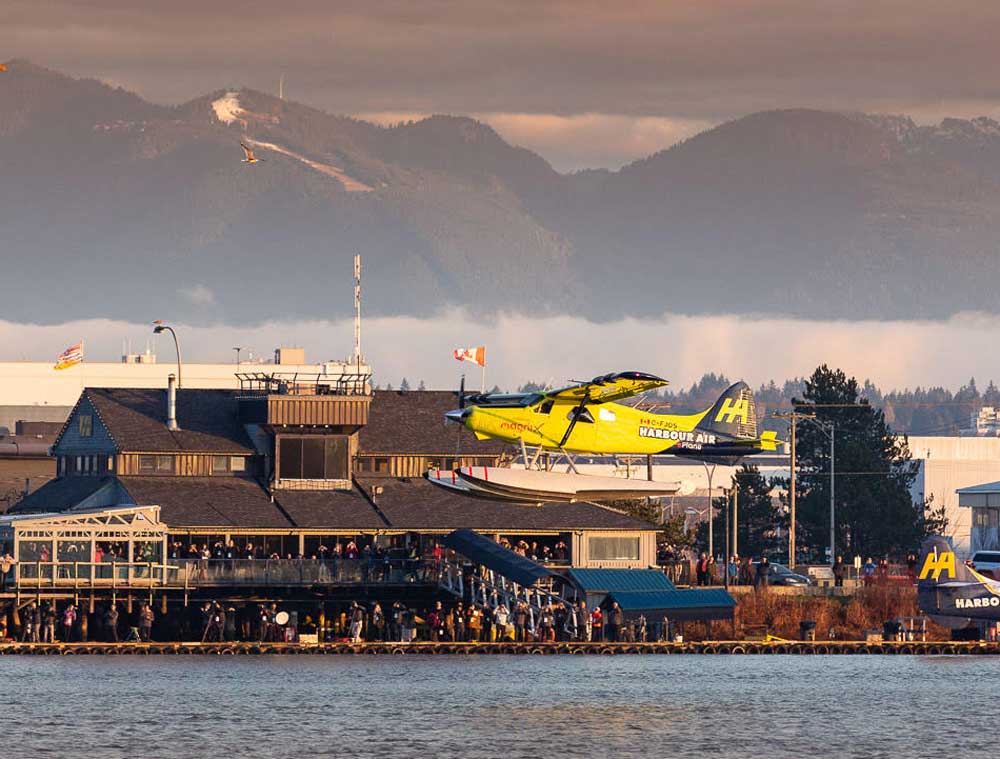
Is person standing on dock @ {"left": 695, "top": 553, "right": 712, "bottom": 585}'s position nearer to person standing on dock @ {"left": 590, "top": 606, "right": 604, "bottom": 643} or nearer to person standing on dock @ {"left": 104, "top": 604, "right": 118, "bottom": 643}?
person standing on dock @ {"left": 590, "top": 606, "right": 604, "bottom": 643}

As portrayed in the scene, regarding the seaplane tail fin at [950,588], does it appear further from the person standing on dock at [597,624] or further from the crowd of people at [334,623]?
the person standing on dock at [597,624]

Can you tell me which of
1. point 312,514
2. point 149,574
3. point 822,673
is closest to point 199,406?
point 312,514

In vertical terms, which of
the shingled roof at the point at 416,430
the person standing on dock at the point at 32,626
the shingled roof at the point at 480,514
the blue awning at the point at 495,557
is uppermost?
the shingled roof at the point at 416,430

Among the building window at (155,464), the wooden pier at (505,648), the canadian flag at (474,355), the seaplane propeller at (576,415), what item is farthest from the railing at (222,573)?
the seaplane propeller at (576,415)

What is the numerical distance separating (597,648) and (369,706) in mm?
21254

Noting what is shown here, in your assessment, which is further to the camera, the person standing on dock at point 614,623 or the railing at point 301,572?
the person standing on dock at point 614,623

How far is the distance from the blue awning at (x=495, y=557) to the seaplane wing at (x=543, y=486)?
8.32 m

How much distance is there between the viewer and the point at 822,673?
97.9 metres

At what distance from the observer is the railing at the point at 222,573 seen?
10156 centimetres

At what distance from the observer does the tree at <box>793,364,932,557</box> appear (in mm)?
147500

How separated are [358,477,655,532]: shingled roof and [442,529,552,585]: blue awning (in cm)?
319

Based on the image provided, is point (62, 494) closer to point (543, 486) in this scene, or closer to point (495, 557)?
point (495, 557)

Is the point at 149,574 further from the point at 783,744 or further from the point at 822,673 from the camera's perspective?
the point at 783,744

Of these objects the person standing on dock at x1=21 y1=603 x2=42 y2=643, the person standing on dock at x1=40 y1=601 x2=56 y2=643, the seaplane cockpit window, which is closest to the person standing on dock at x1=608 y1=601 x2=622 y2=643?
the seaplane cockpit window
